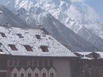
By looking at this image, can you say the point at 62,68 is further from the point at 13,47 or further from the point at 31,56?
the point at 13,47

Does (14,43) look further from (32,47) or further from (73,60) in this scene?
(73,60)

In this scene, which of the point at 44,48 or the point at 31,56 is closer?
the point at 31,56

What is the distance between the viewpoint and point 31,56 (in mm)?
108438

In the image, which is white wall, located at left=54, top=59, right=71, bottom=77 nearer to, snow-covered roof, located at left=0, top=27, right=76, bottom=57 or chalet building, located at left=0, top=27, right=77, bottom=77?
chalet building, located at left=0, top=27, right=77, bottom=77

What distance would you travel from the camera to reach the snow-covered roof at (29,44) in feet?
358

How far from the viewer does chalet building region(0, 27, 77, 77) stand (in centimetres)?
10631

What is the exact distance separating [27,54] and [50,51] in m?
8.67

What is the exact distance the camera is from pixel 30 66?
360 feet

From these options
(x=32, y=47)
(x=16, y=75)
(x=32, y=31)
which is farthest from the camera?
(x=32, y=31)

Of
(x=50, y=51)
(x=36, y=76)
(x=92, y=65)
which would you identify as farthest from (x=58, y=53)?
(x=92, y=65)

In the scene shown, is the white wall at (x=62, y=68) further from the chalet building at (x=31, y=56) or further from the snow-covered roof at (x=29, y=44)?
the snow-covered roof at (x=29, y=44)

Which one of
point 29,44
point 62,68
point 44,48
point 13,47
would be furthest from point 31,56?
point 62,68

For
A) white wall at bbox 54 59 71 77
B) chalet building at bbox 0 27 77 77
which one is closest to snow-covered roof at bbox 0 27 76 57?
chalet building at bbox 0 27 77 77

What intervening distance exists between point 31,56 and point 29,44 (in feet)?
23.7
